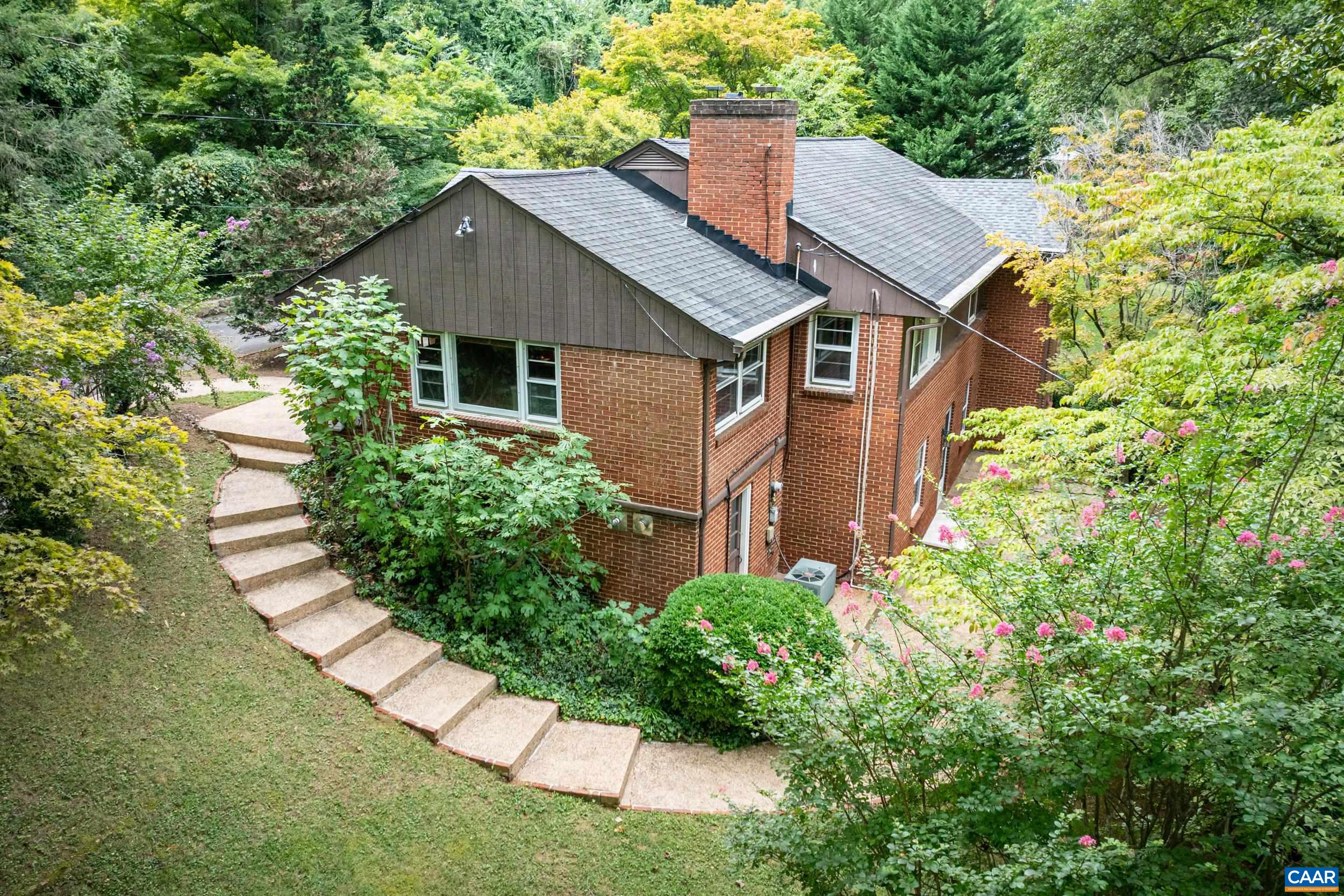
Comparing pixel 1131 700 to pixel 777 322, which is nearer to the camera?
pixel 1131 700

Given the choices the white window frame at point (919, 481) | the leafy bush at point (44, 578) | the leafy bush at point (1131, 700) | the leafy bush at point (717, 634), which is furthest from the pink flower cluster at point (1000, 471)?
the white window frame at point (919, 481)

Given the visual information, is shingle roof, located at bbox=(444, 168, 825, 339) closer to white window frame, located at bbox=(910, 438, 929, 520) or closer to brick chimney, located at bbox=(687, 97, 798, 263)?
brick chimney, located at bbox=(687, 97, 798, 263)

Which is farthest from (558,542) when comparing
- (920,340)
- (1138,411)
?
(920,340)

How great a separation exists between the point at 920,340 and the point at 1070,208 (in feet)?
16.0

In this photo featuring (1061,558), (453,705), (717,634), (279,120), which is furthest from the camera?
(279,120)

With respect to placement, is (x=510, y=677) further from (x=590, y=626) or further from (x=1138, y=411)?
(x=1138, y=411)

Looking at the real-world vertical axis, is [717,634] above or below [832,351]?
below

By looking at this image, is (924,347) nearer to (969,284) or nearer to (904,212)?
(969,284)

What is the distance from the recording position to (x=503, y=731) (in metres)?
9.30

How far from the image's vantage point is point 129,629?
9.30m

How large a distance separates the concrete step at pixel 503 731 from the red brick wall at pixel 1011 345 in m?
16.2

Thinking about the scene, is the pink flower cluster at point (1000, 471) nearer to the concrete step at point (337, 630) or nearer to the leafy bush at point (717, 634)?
the leafy bush at point (717, 634)

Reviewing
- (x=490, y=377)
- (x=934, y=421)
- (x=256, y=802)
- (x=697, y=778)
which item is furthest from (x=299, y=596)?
(x=934, y=421)

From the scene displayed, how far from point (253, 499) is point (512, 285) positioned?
15.5 feet
